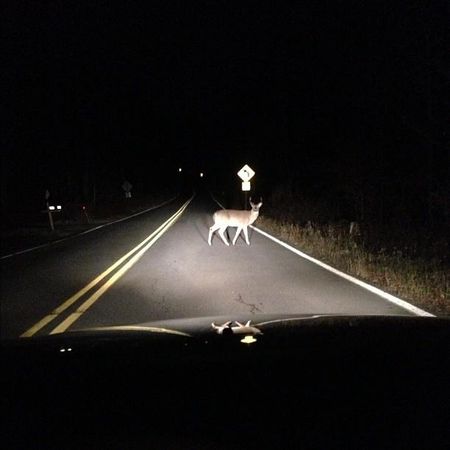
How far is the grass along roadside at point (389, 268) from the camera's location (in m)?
10.0

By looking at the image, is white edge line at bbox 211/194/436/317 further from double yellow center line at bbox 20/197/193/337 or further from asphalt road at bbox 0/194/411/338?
double yellow center line at bbox 20/197/193/337

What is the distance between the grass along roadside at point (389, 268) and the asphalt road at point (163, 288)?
0.67 m

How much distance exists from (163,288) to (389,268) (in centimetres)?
490

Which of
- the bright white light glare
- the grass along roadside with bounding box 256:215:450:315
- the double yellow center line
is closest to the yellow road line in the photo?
the double yellow center line

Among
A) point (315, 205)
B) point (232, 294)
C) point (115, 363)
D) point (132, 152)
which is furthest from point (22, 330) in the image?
point (132, 152)

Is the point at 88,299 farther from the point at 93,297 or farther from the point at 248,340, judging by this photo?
the point at 248,340

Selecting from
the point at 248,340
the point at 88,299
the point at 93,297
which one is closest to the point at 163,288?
the point at 93,297

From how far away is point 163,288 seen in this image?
11.6m

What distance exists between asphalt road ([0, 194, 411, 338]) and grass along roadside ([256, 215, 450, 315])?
0.67 m

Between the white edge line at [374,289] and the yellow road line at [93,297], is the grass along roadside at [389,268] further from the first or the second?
the yellow road line at [93,297]

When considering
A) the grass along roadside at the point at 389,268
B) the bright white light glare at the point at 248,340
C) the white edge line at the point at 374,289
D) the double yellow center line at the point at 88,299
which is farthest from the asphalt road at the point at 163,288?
the bright white light glare at the point at 248,340

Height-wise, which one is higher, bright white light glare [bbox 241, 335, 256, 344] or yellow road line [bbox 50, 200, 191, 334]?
bright white light glare [bbox 241, 335, 256, 344]

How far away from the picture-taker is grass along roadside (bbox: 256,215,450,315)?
1000 cm

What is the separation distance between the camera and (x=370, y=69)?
24562 millimetres
